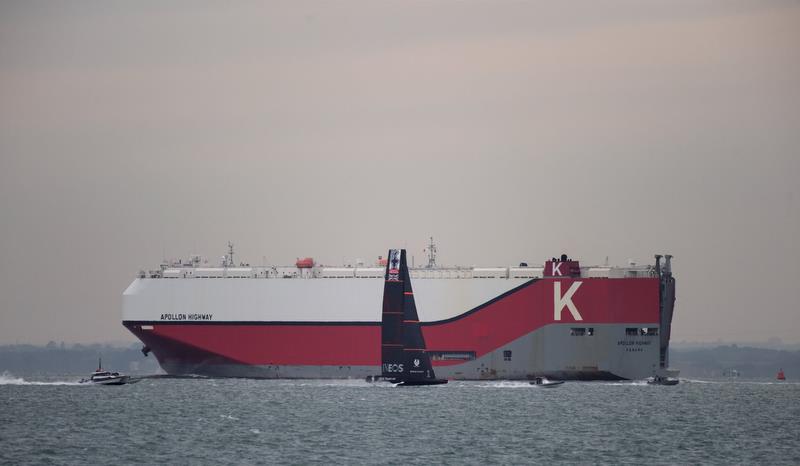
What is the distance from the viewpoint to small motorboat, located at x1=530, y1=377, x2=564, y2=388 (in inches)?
3676

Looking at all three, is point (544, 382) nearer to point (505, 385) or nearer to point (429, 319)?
point (505, 385)

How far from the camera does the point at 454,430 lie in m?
67.7

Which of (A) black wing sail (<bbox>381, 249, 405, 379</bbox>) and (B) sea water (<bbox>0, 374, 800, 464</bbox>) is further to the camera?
(A) black wing sail (<bbox>381, 249, 405, 379</bbox>)

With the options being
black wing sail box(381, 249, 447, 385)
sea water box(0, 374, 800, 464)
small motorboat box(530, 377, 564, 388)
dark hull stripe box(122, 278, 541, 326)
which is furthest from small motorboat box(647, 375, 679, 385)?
black wing sail box(381, 249, 447, 385)

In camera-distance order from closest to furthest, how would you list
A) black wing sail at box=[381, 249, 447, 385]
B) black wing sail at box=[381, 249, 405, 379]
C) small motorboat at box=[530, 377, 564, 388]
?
black wing sail at box=[381, 249, 447, 385], black wing sail at box=[381, 249, 405, 379], small motorboat at box=[530, 377, 564, 388]

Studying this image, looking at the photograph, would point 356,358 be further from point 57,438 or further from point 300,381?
point 57,438

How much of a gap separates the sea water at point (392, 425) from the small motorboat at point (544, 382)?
2.02 ft

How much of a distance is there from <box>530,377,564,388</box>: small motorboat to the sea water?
2.02ft

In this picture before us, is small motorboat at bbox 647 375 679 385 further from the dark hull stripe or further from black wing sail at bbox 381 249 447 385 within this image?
black wing sail at bbox 381 249 447 385

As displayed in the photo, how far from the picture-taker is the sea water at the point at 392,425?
5962 cm

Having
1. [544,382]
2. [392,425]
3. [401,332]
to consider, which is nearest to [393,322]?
[401,332]

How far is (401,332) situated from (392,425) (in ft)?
42.5

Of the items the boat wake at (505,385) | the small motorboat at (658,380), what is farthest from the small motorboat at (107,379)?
the small motorboat at (658,380)

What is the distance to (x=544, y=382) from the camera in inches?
3716
